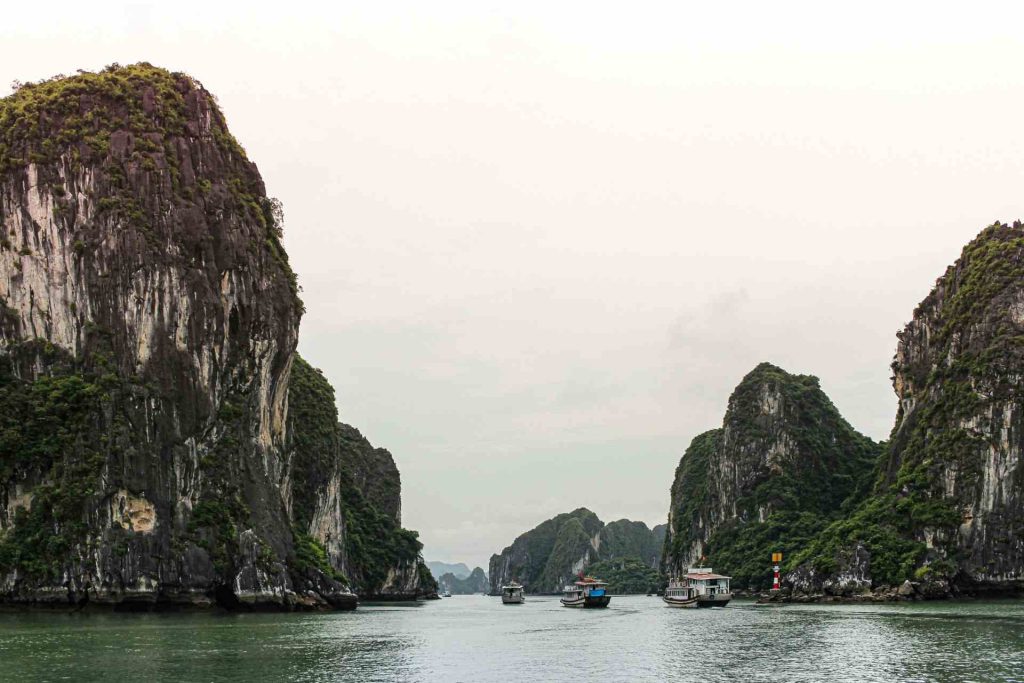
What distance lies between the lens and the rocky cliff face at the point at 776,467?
169m

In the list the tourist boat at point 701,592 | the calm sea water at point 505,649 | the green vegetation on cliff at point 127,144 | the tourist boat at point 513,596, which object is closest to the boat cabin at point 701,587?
the tourist boat at point 701,592

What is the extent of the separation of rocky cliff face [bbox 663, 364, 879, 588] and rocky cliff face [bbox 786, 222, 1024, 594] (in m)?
36.1

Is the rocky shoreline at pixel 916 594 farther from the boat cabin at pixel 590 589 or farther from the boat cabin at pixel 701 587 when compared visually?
the boat cabin at pixel 590 589

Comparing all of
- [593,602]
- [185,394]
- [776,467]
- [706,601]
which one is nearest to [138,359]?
[185,394]

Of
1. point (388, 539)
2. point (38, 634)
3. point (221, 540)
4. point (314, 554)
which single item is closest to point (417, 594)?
point (388, 539)

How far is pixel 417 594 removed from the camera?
184 meters

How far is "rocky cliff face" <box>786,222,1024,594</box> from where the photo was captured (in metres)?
107

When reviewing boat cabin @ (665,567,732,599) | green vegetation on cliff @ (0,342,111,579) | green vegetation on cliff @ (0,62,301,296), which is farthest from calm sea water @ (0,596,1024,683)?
boat cabin @ (665,567,732,599)

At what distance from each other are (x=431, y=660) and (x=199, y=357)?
47742 millimetres

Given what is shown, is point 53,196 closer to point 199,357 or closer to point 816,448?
point 199,357

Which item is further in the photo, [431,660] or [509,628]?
[509,628]

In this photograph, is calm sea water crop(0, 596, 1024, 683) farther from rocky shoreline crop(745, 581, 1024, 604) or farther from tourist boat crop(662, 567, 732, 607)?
tourist boat crop(662, 567, 732, 607)

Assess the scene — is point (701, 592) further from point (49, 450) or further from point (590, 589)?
point (49, 450)

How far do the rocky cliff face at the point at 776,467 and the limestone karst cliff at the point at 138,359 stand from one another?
3587 inches
